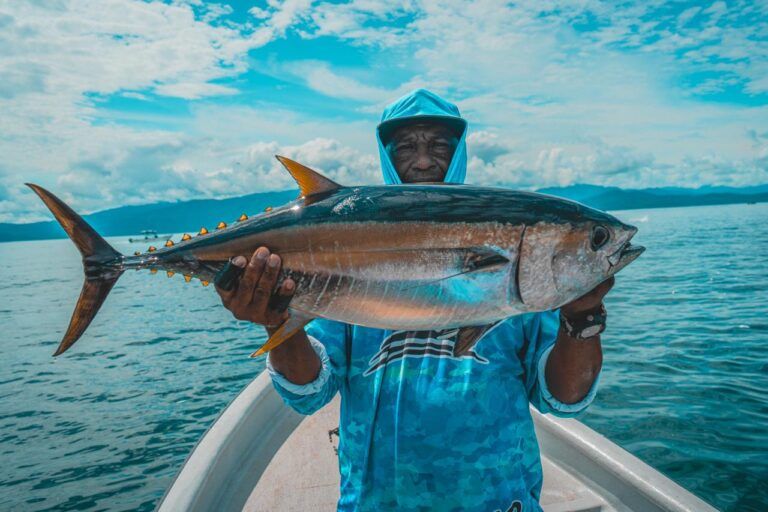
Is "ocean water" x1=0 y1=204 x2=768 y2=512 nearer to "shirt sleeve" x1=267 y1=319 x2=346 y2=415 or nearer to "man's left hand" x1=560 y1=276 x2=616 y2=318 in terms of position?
"man's left hand" x1=560 y1=276 x2=616 y2=318

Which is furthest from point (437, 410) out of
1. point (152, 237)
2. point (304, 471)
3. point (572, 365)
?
point (152, 237)

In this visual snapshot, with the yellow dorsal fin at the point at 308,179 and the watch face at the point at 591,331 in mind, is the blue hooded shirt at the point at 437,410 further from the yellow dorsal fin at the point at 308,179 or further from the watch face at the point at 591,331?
the yellow dorsal fin at the point at 308,179

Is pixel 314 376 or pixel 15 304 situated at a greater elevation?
pixel 314 376

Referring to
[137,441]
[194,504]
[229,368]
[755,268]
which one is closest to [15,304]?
[229,368]

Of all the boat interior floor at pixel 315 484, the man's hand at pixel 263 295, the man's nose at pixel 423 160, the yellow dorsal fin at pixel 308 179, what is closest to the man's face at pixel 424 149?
the man's nose at pixel 423 160

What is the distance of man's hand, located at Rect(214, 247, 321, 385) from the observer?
2068 mm

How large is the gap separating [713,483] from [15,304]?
111ft

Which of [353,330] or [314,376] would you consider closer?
[314,376]

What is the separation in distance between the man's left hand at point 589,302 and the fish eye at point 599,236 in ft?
0.64

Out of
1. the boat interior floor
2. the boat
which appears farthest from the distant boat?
the boat interior floor

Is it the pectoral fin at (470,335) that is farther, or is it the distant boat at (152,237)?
the distant boat at (152,237)

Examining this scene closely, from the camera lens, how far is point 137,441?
9422 mm

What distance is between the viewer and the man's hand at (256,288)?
206 centimetres

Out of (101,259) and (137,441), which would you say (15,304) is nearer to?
(137,441)
